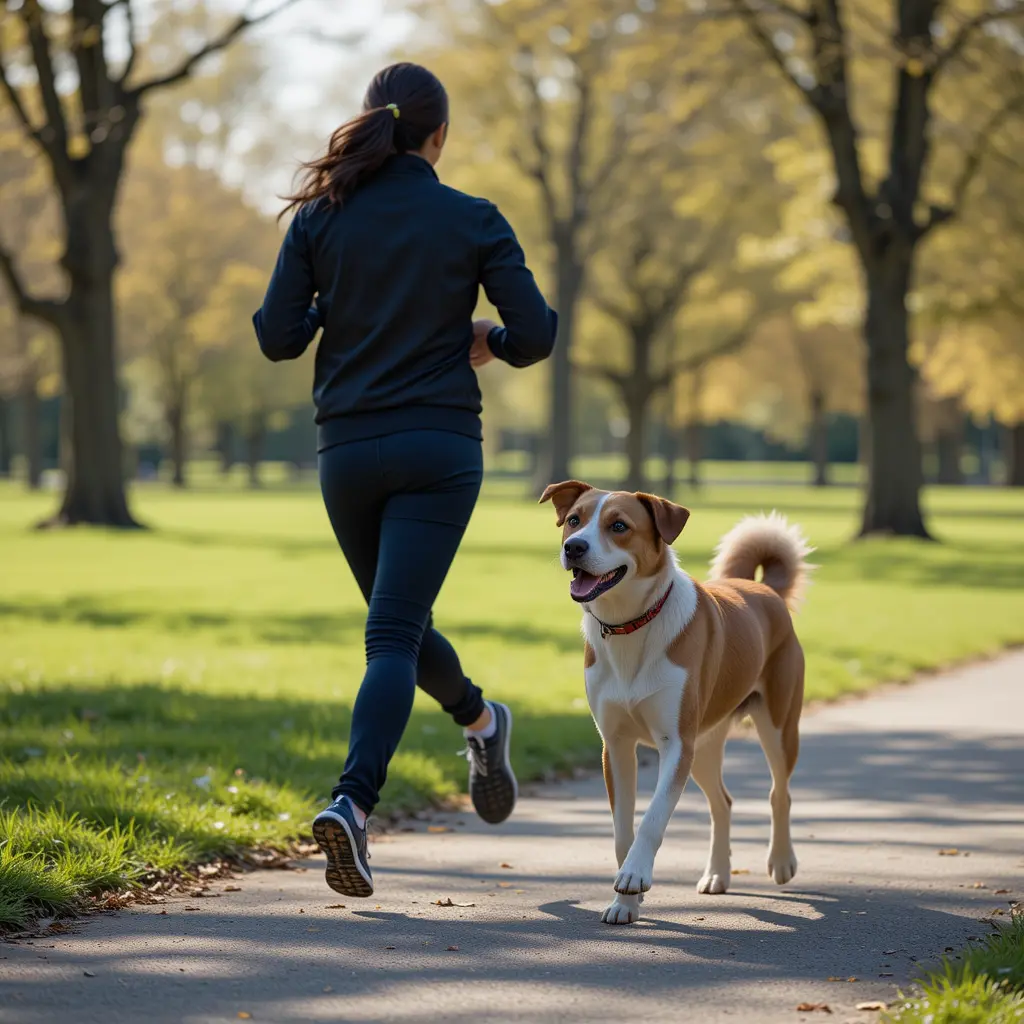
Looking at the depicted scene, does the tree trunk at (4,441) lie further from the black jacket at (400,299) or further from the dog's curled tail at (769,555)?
the black jacket at (400,299)

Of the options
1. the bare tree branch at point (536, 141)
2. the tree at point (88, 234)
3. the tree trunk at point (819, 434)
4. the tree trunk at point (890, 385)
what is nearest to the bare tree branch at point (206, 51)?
the tree at point (88, 234)

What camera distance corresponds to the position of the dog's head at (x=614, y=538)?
14.6 feet

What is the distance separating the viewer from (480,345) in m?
Result: 4.83

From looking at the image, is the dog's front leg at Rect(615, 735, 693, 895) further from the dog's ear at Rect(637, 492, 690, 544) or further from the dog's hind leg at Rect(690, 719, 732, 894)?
the dog's ear at Rect(637, 492, 690, 544)

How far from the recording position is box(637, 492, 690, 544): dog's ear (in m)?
4.55

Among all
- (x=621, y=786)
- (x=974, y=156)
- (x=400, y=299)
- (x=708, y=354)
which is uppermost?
(x=974, y=156)

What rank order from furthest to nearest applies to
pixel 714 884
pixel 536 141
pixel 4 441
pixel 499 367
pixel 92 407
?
pixel 4 441 < pixel 499 367 < pixel 536 141 < pixel 92 407 < pixel 714 884

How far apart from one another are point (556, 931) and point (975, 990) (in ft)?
4.31

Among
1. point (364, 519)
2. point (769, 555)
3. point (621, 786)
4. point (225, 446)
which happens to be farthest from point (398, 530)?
point (225, 446)

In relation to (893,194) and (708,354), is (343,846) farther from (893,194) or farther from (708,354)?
(708,354)

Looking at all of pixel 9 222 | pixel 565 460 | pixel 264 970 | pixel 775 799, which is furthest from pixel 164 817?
pixel 9 222

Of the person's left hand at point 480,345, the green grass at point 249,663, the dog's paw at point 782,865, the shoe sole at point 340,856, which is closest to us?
the shoe sole at point 340,856

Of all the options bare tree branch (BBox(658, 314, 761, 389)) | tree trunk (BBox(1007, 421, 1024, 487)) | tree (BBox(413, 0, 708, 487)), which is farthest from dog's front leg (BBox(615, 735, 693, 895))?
tree trunk (BBox(1007, 421, 1024, 487))

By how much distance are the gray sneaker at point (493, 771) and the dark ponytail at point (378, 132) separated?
1933 millimetres
